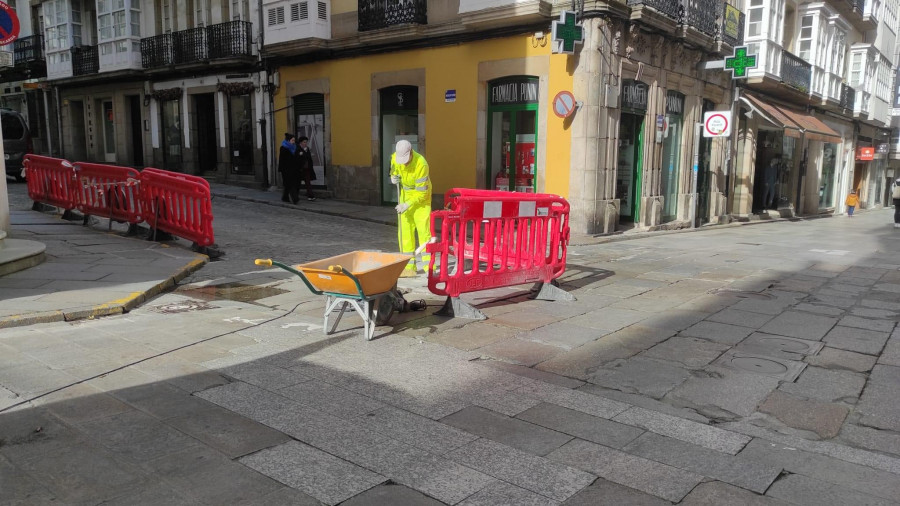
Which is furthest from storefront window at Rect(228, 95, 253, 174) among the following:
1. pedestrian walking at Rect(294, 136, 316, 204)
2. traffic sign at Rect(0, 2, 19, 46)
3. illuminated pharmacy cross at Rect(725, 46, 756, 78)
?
illuminated pharmacy cross at Rect(725, 46, 756, 78)

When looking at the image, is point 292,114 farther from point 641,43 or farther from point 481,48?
point 641,43

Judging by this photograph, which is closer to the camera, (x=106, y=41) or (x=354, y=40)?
(x=354, y=40)

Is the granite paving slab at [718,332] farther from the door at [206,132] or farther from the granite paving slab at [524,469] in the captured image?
the door at [206,132]

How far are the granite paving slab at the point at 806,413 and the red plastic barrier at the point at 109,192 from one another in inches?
384

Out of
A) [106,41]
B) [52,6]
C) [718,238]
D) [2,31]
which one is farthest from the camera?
[52,6]

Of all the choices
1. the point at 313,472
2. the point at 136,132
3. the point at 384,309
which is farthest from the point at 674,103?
the point at 136,132

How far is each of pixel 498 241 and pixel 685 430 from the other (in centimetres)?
343

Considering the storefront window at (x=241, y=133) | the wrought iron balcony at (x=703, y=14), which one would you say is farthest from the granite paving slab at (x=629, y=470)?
the storefront window at (x=241, y=133)

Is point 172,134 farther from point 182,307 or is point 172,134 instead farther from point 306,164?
point 182,307

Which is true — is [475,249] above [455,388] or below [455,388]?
above

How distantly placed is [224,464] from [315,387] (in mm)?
1207

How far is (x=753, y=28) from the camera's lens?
67.9ft

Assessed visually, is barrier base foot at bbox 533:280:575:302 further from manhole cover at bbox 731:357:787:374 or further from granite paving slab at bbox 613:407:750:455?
granite paving slab at bbox 613:407:750:455

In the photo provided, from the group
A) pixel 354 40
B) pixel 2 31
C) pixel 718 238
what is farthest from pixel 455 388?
pixel 354 40
